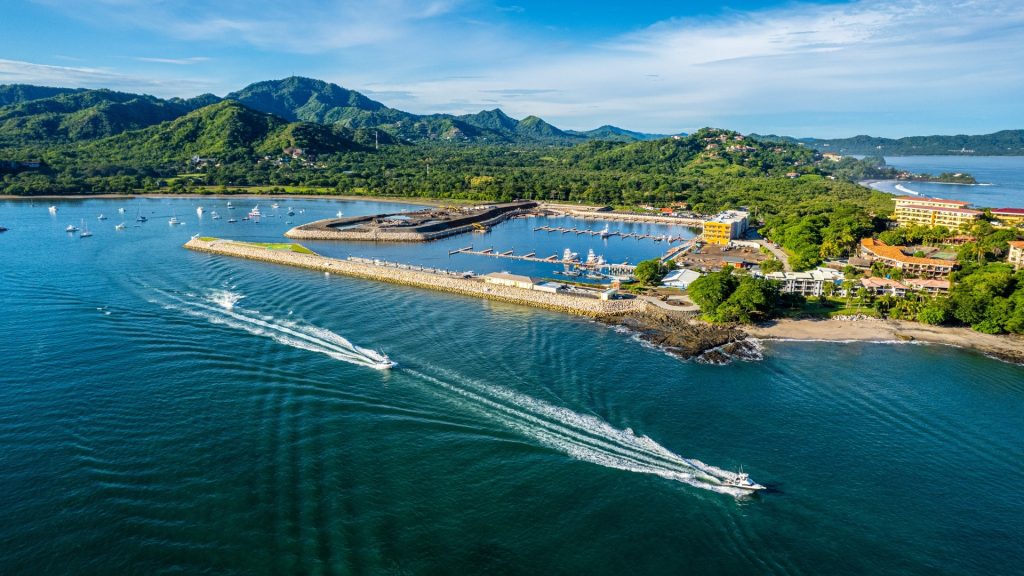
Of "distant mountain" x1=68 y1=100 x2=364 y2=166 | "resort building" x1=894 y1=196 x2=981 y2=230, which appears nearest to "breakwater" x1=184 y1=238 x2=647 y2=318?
"resort building" x1=894 y1=196 x2=981 y2=230

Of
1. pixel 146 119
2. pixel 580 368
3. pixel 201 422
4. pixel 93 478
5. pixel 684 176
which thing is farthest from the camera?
pixel 146 119

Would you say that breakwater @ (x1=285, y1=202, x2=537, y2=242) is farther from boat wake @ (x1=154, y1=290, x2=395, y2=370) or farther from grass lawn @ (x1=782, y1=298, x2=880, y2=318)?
grass lawn @ (x1=782, y1=298, x2=880, y2=318)

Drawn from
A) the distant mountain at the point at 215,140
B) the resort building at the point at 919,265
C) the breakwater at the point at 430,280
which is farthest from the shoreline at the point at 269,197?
the resort building at the point at 919,265

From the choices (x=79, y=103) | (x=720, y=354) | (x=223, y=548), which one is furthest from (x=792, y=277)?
(x=79, y=103)

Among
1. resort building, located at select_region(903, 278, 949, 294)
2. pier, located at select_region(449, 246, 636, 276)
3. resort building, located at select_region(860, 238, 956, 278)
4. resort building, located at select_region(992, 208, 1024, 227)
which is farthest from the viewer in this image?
resort building, located at select_region(992, 208, 1024, 227)

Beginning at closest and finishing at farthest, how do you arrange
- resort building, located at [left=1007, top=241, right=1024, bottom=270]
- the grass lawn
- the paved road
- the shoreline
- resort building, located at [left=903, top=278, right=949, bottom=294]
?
the grass lawn < resort building, located at [left=903, top=278, right=949, bottom=294] < resort building, located at [left=1007, top=241, right=1024, bottom=270] < the paved road < the shoreline

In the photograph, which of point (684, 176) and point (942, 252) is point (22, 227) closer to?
point (942, 252)
